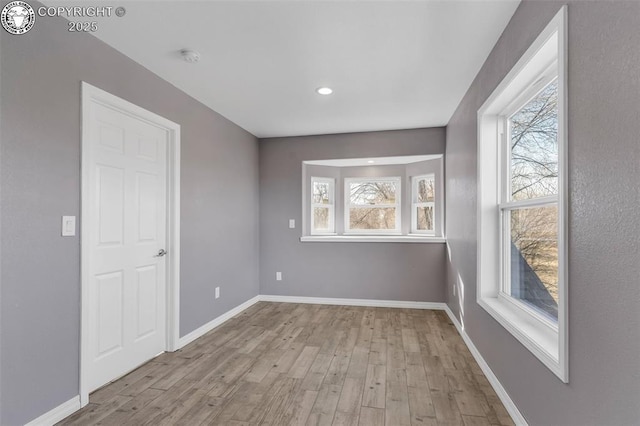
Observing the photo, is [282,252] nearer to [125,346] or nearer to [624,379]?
[125,346]

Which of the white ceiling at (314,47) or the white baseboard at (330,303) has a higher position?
the white ceiling at (314,47)

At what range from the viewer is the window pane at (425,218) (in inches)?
183

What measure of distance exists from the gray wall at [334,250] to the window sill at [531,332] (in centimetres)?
196

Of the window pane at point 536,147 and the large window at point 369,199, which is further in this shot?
the large window at point 369,199

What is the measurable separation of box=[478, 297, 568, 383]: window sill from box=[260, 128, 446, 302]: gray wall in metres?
1.96

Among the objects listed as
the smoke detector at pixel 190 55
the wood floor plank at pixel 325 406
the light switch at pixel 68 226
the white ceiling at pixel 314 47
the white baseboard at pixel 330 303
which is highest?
the white ceiling at pixel 314 47

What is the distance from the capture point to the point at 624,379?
103cm

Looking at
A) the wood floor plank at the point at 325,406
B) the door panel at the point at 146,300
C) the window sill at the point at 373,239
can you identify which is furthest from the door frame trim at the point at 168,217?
the window sill at the point at 373,239

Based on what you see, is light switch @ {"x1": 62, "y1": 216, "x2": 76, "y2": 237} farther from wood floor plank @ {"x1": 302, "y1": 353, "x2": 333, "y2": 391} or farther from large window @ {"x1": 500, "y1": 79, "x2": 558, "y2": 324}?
large window @ {"x1": 500, "y1": 79, "x2": 558, "y2": 324}

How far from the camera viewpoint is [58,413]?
1.91m

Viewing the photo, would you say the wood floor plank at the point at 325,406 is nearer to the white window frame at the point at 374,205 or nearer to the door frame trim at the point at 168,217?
the door frame trim at the point at 168,217

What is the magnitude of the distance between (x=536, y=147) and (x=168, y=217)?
289 centimetres

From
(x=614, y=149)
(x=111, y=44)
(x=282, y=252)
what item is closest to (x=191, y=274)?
(x=282, y=252)

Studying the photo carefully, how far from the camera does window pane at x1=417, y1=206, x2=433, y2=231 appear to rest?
15.3 ft
